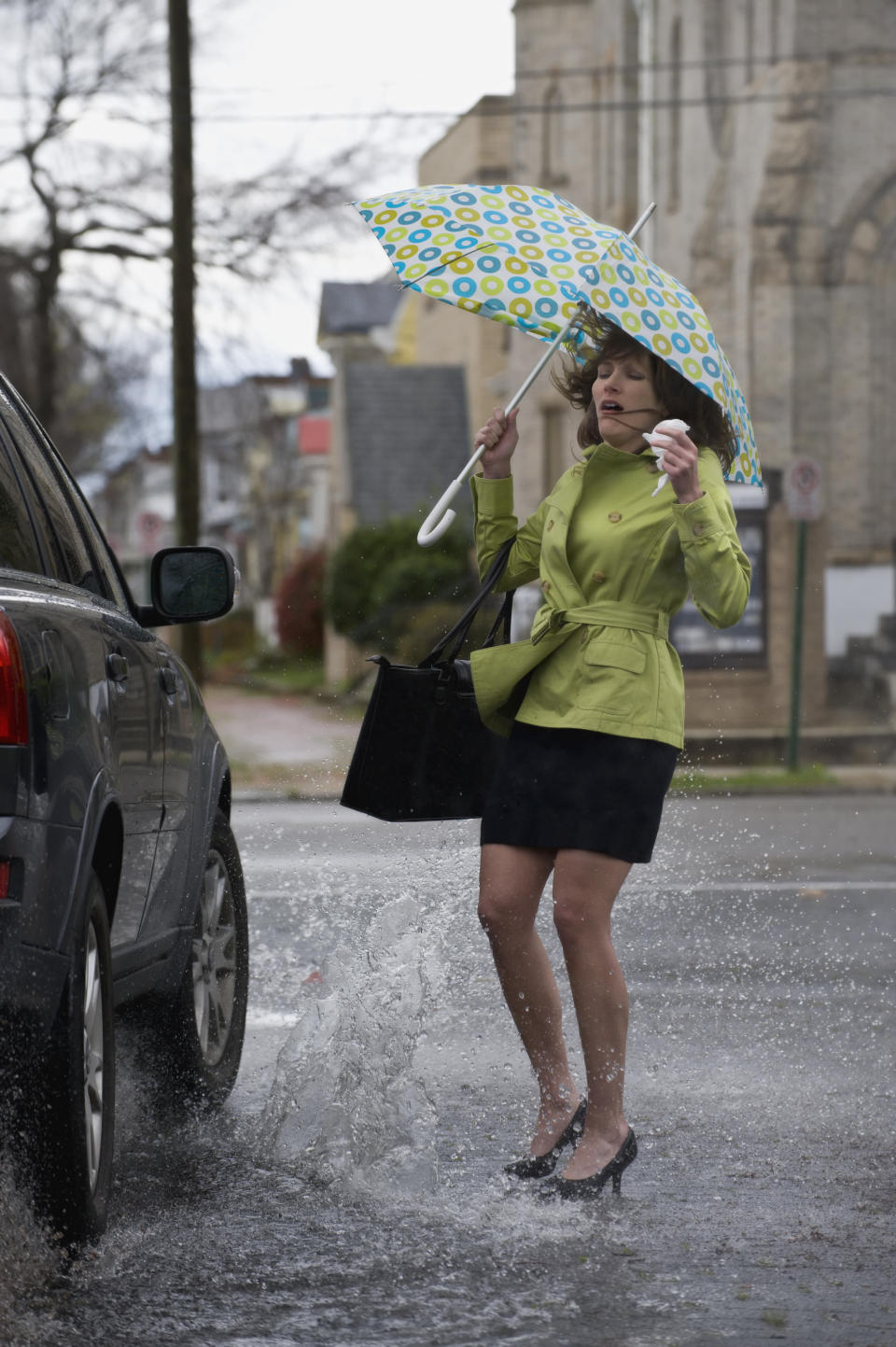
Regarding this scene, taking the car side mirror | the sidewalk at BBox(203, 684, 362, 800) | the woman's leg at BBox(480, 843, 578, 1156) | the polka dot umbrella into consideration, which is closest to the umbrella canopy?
the polka dot umbrella

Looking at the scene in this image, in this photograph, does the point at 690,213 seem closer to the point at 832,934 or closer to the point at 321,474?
the point at 832,934

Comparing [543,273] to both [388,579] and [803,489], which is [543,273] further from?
[388,579]

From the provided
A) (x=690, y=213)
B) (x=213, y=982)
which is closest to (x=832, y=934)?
(x=213, y=982)

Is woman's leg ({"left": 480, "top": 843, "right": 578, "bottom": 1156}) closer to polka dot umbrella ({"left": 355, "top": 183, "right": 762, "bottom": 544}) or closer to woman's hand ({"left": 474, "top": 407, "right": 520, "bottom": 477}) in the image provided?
polka dot umbrella ({"left": 355, "top": 183, "right": 762, "bottom": 544})

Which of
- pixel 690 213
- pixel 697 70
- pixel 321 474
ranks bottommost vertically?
pixel 321 474

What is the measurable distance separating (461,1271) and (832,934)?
184 inches

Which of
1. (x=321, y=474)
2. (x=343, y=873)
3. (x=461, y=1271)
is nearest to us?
(x=461, y=1271)

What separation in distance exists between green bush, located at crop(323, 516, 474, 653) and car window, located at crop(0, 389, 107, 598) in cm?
2013

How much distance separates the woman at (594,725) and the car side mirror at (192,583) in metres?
0.94

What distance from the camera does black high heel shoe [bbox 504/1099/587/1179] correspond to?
4406 mm

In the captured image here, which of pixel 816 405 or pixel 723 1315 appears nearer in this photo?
pixel 723 1315

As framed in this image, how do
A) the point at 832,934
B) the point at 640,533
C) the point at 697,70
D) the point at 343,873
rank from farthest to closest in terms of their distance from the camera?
1. the point at 697,70
2. the point at 343,873
3. the point at 832,934
4. the point at 640,533

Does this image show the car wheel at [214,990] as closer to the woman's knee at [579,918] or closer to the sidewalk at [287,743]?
the woman's knee at [579,918]

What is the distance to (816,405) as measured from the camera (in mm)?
23516
